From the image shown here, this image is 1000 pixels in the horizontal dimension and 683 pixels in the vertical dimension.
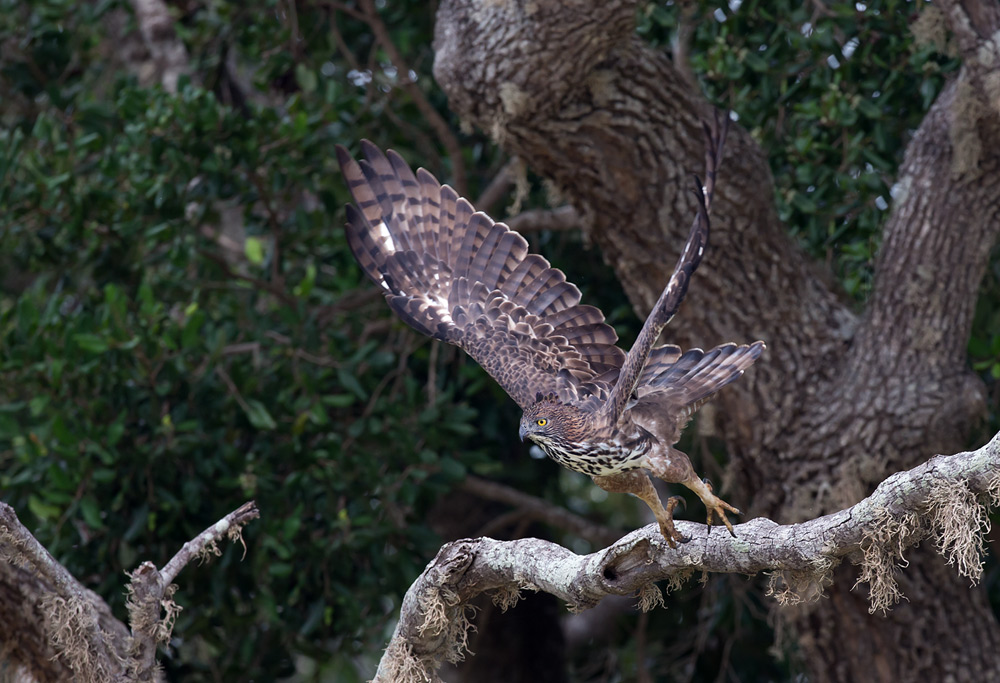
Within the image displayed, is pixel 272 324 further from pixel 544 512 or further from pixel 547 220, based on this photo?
pixel 544 512

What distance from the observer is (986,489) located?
2.38m

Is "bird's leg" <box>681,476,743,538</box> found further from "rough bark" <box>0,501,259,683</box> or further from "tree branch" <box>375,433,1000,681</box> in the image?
"rough bark" <box>0,501,259,683</box>

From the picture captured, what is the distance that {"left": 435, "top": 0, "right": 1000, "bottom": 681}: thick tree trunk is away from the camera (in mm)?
4051

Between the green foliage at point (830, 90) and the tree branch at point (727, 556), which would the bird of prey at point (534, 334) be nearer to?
the tree branch at point (727, 556)

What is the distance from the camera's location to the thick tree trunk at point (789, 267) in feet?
13.3

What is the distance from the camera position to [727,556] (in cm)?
269

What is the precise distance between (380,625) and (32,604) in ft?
7.00

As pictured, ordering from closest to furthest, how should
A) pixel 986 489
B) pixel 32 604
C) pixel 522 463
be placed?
pixel 986 489, pixel 32 604, pixel 522 463

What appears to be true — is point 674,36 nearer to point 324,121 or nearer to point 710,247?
point 710,247

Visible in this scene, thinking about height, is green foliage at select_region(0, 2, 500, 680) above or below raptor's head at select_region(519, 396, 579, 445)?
below

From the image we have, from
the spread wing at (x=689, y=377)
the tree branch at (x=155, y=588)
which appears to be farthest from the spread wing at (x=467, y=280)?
the tree branch at (x=155, y=588)

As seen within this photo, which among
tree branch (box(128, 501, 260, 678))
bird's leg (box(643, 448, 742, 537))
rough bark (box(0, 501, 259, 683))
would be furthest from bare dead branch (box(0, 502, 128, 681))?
bird's leg (box(643, 448, 742, 537))

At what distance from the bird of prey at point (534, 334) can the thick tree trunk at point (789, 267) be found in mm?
416

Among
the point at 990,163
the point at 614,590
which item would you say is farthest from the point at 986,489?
the point at 990,163
